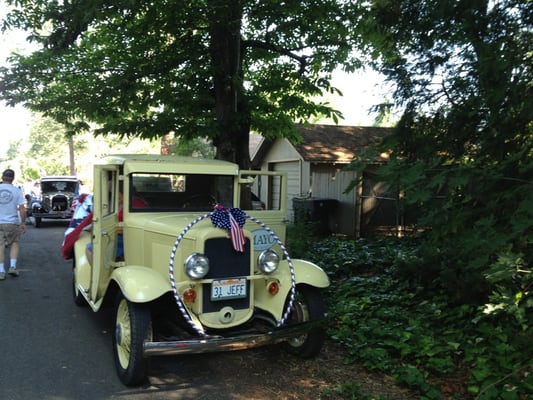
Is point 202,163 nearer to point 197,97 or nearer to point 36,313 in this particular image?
point 36,313

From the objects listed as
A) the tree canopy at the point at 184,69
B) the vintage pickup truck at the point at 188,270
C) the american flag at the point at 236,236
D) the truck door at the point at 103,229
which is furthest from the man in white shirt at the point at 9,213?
the american flag at the point at 236,236

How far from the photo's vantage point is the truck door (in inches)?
203

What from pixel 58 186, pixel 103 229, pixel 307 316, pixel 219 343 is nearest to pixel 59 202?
pixel 58 186

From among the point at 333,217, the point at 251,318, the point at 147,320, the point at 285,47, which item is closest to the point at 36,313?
the point at 147,320

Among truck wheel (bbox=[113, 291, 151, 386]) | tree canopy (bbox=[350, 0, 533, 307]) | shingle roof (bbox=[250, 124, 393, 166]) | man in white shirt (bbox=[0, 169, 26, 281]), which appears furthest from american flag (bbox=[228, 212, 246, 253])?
shingle roof (bbox=[250, 124, 393, 166])

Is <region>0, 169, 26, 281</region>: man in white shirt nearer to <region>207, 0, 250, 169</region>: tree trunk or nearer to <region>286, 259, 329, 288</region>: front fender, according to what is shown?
<region>207, 0, 250, 169</region>: tree trunk

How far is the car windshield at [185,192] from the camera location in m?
5.28

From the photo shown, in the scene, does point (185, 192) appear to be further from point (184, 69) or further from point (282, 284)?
point (184, 69)

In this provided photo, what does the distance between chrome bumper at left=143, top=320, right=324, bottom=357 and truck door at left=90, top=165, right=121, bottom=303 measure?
5.39 feet

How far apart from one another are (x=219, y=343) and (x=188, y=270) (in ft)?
2.30

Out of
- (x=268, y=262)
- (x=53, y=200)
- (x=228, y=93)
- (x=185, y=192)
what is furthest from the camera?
(x=53, y=200)

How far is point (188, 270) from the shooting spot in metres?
4.16

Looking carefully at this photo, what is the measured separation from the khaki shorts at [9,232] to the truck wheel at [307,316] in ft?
18.0

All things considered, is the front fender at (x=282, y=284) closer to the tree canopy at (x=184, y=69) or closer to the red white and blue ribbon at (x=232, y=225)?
the red white and blue ribbon at (x=232, y=225)
